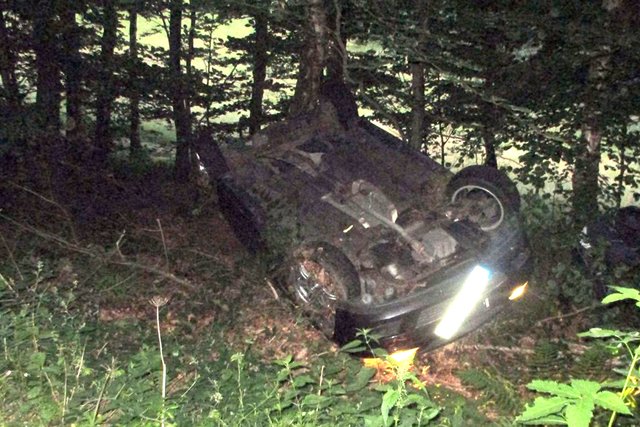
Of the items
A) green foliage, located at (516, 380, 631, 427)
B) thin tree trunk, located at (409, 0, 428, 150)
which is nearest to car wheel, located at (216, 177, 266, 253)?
thin tree trunk, located at (409, 0, 428, 150)

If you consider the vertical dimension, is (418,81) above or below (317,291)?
above

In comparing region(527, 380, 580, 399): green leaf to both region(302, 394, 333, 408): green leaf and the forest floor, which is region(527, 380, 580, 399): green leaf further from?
the forest floor

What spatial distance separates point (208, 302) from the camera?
261 inches

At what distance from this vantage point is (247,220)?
22.3 feet

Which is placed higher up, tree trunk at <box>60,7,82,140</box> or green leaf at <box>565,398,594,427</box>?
green leaf at <box>565,398,594,427</box>

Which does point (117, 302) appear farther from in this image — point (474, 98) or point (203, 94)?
point (203, 94)

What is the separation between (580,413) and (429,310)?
3.19 meters

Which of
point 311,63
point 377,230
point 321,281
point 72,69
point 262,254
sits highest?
point 311,63

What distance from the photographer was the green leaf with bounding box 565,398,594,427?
2.08 meters

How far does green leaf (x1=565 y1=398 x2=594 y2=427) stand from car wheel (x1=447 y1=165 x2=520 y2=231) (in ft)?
13.4

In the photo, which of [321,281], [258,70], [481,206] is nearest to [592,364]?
[481,206]

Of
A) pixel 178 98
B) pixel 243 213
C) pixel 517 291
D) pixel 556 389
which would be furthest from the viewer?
pixel 178 98

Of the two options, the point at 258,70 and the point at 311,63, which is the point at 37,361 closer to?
the point at 311,63

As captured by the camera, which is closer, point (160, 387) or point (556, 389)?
point (556, 389)
